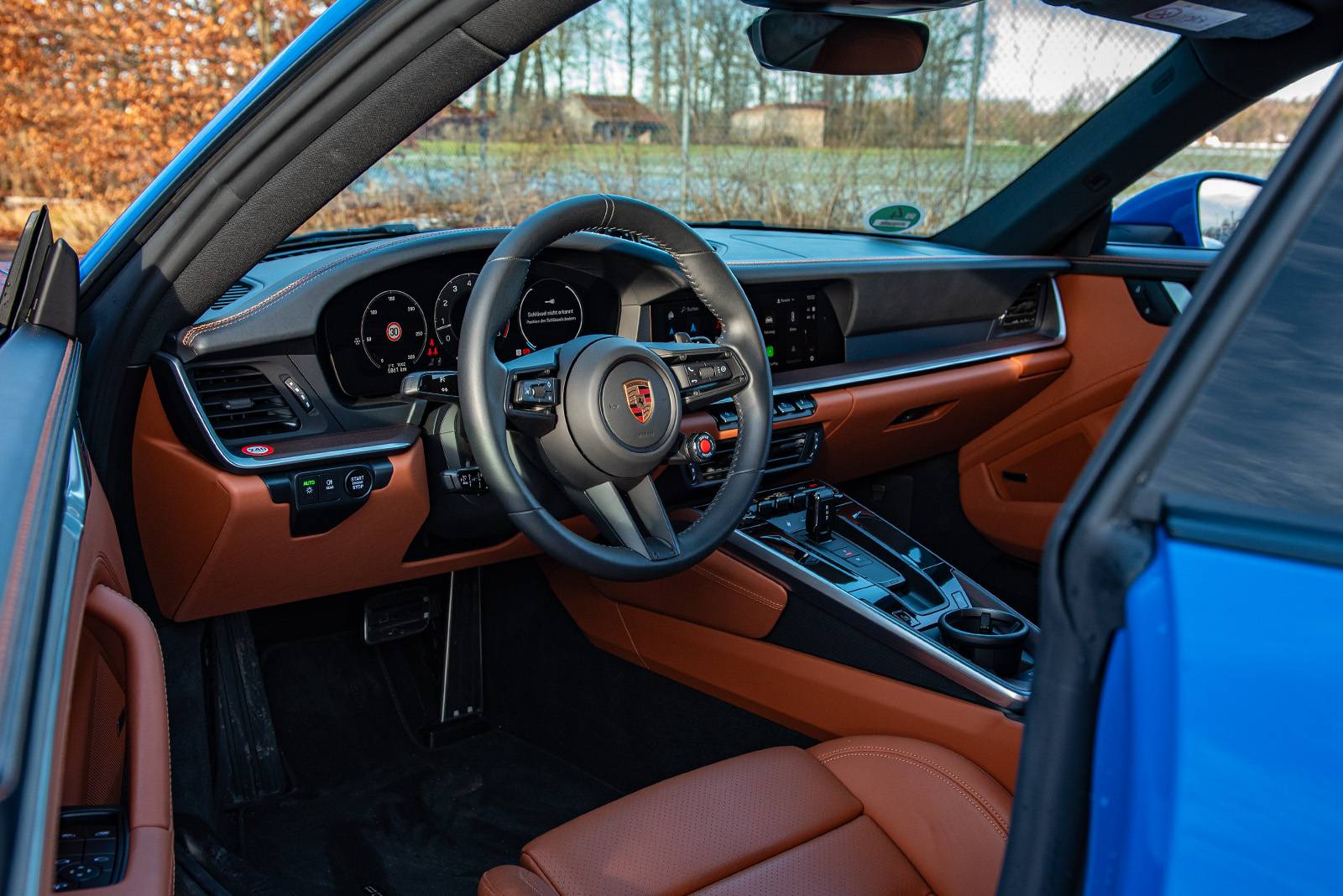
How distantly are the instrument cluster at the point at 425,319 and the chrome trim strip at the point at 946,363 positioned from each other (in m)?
0.65

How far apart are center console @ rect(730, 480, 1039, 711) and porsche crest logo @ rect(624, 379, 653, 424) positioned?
645 millimetres

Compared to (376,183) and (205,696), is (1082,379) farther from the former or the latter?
(376,183)

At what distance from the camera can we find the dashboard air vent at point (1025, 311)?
11.9 ft

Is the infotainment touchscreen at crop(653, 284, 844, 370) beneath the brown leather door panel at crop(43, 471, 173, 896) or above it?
above

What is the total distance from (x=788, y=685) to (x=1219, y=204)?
236 centimetres

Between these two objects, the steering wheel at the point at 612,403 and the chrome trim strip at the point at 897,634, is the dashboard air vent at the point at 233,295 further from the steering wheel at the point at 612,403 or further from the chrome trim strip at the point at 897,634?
the chrome trim strip at the point at 897,634

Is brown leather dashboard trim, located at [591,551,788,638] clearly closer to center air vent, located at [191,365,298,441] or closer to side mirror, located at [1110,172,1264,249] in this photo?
center air vent, located at [191,365,298,441]

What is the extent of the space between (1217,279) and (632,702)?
7.48 ft

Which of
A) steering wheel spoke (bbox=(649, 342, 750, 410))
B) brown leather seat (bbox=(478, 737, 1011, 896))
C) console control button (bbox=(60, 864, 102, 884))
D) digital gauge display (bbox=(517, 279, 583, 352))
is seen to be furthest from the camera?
digital gauge display (bbox=(517, 279, 583, 352))

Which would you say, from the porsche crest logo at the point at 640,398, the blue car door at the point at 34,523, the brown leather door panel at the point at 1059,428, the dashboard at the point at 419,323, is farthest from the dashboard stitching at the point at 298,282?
the brown leather door panel at the point at 1059,428

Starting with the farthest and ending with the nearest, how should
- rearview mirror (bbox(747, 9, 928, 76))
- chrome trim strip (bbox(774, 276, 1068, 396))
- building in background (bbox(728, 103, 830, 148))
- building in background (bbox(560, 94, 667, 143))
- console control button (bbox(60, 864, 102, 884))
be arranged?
1. building in background (bbox(560, 94, 667, 143))
2. building in background (bbox(728, 103, 830, 148))
3. chrome trim strip (bbox(774, 276, 1068, 396))
4. rearview mirror (bbox(747, 9, 928, 76))
5. console control button (bbox(60, 864, 102, 884))

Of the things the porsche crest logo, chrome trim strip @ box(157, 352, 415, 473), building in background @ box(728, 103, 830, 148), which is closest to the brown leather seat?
the porsche crest logo

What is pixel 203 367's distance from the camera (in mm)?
2121

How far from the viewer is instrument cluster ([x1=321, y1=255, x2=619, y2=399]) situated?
2.32 meters
